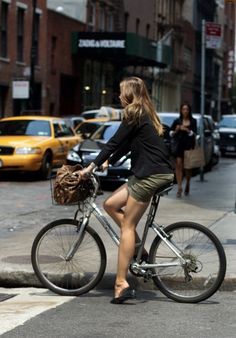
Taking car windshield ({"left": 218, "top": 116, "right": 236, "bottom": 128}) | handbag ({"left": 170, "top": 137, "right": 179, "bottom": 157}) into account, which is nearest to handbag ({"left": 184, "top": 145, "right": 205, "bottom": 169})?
handbag ({"left": 170, "top": 137, "right": 179, "bottom": 157})

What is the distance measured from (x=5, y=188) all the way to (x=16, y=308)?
405 inches

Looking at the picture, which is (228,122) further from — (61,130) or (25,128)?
(25,128)

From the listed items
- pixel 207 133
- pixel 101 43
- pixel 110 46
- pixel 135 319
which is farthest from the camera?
pixel 110 46

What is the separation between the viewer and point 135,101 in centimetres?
666

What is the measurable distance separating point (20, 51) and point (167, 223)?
24215mm

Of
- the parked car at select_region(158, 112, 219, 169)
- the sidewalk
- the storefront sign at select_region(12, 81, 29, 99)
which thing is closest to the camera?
the sidewalk

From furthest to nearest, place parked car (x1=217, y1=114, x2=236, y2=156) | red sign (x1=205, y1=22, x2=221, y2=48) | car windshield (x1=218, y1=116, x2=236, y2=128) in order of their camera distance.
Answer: car windshield (x1=218, y1=116, x2=236, y2=128) < parked car (x1=217, y1=114, x2=236, y2=156) < red sign (x1=205, y1=22, x2=221, y2=48)

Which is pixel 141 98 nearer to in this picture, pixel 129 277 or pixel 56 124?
pixel 129 277

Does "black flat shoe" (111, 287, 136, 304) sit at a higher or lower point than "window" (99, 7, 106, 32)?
lower

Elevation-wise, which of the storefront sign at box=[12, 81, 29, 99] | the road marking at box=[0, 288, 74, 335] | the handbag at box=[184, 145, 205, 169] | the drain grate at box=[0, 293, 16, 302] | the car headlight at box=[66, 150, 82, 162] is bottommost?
the drain grate at box=[0, 293, 16, 302]

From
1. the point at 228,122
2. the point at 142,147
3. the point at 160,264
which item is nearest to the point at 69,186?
the point at 142,147

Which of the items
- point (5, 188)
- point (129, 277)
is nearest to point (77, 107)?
point (5, 188)

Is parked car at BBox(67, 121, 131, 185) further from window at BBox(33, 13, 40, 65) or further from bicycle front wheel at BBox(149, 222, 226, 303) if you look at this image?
window at BBox(33, 13, 40, 65)

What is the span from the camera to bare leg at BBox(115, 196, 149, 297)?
666 centimetres
